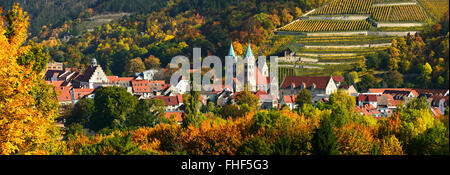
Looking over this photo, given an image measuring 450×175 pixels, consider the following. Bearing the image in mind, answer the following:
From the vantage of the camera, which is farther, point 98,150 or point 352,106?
point 352,106

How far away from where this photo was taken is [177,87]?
69.4 m

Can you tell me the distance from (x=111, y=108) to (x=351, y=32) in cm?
3447

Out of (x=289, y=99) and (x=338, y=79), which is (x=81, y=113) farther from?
(x=338, y=79)

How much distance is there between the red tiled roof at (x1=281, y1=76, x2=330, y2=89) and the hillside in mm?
2711

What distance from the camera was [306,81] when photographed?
200ft

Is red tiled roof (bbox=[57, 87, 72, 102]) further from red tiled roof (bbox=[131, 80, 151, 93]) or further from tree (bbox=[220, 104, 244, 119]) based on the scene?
tree (bbox=[220, 104, 244, 119])

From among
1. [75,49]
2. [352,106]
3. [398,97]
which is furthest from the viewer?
[75,49]

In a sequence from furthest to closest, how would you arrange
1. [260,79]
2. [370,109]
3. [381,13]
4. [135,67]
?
[135,67] < [381,13] < [260,79] < [370,109]

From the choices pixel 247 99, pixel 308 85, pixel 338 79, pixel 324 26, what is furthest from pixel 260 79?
pixel 247 99

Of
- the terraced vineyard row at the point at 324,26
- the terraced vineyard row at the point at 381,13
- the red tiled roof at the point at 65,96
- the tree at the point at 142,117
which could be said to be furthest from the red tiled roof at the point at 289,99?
the red tiled roof at the point at 65,96

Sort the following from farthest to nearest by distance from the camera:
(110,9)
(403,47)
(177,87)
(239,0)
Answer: (110,9)
(239,0)
(177,87)
(403,47)

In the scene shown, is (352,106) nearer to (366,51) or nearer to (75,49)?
(366,51)
